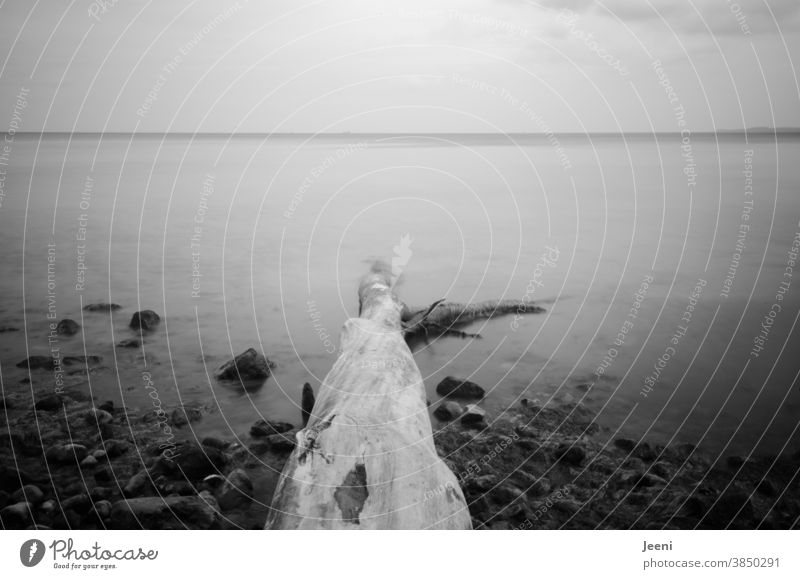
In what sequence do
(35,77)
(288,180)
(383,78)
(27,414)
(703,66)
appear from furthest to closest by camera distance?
1. (288,180)
2. (383,78)
3. (703,66)
4. (35,77)
5. (27,414)

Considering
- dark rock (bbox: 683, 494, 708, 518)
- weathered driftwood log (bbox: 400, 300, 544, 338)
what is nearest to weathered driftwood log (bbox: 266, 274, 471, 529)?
dark rock (bbox: 683, 494, 708, 518)

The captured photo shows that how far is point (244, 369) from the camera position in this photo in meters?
5.88

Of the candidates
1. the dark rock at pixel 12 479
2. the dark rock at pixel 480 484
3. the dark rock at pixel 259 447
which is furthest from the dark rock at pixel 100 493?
the dark rock at pixel 480 484

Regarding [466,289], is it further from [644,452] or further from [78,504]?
[78,504]

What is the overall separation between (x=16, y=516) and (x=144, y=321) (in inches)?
120

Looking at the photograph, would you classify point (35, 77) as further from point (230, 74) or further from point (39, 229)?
point (39, 229)

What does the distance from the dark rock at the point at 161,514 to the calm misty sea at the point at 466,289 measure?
95 cm

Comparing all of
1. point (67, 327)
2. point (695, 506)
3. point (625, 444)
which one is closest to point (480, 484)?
point (625, 444)

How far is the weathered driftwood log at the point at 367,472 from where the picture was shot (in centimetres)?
354
